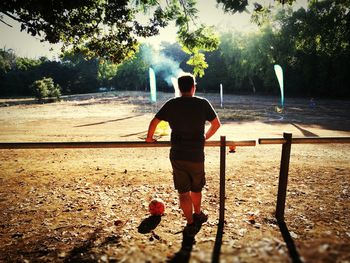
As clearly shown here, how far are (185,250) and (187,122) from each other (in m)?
1.72

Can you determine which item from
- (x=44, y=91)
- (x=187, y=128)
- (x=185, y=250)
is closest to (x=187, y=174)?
(x=187, y=128)

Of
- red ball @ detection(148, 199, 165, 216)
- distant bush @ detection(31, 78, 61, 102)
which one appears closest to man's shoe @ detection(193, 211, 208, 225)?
red ball @ detection(148, 199, 165, 216)

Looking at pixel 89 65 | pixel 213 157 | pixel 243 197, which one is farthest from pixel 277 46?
pixel 89 65

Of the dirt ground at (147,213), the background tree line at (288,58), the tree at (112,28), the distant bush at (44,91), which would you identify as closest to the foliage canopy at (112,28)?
the tree at (112,28)

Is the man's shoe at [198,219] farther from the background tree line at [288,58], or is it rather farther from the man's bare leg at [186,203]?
the background tree line at [288,58]

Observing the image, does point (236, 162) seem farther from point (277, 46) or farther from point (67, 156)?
point (277, 46)

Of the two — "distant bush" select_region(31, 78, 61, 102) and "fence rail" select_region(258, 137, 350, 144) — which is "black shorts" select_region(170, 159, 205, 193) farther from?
"distant bush" select_region(31, 78, 61, 102)

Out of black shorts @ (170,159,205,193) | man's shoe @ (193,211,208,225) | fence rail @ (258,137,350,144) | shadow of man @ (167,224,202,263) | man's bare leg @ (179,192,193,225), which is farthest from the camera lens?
man's shoe @ (193,211,208,225)

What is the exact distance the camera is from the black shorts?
350cm

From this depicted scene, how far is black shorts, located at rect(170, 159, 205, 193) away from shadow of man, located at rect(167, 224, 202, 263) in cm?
74

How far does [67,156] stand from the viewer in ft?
30.7

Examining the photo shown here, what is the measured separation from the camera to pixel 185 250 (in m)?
3.49

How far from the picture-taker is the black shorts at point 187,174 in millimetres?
3496

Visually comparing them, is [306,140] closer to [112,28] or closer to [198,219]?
[198,219]
